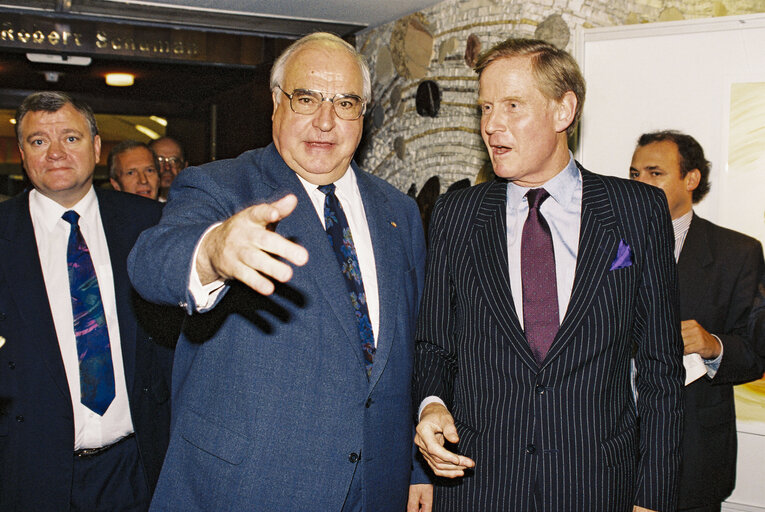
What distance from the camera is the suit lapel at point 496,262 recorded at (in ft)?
5.34

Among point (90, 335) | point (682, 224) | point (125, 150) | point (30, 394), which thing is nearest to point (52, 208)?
point (90, 335)

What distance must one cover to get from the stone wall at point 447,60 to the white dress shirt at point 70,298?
2166 mm

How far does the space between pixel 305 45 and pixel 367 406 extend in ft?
3.34

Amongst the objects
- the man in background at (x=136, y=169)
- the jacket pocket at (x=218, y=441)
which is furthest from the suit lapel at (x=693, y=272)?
the man in background at (x=136, y=169)

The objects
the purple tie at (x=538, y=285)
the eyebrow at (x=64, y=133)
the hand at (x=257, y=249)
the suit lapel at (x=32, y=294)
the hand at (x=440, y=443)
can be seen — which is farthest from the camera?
the eyebrow at (x=64, y=133)

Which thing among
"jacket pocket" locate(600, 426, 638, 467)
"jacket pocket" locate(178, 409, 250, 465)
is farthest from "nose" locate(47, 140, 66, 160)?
"jacket pocket" locate(600, 426, 638, 467)

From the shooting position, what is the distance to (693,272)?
7.51ft

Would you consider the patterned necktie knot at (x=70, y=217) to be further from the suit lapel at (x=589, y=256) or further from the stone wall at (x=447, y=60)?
the stone wall at (x=447, y=60)

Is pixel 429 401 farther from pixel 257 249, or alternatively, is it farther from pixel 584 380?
pixel 257 249

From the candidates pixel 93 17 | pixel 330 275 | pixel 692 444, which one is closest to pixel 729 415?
pixel 692 444

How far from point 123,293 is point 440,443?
4.56 feet

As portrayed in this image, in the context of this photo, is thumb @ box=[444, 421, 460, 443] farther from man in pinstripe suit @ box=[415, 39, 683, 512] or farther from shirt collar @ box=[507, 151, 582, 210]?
shirt collar @ box=[507, 151, 582, 210]

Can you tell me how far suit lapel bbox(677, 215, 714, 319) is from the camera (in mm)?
2275

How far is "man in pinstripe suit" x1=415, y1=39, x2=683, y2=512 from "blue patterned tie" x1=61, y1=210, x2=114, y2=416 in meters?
1.19
